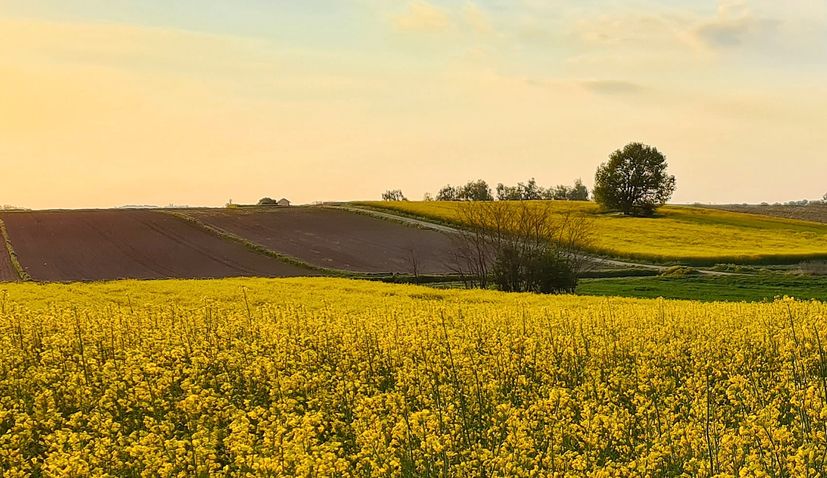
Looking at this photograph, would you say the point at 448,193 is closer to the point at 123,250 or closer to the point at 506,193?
the point at 506,193

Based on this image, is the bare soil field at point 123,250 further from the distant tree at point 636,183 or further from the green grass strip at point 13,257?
the distant tree at point 636,183

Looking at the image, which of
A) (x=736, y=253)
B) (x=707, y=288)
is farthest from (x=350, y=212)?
(x=707, y=288)

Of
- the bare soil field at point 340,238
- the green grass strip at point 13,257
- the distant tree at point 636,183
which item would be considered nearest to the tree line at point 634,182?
the distant tree at point 636,183

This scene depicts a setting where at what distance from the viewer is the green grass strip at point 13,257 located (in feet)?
143

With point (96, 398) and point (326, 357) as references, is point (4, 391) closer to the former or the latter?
point (96, 398)

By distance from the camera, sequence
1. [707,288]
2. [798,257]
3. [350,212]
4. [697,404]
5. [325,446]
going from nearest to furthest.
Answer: [325,446] → [697,404] → [707,288] → [798,257] → [350,212]

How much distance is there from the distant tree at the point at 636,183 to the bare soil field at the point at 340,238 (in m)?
30.1

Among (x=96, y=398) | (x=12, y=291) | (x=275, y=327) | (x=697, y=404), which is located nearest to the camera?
(x=697, y=404)

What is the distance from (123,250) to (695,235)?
4784 centimetres

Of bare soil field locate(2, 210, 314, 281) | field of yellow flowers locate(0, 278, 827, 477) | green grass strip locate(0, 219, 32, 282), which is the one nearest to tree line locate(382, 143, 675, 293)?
bare soil field locate(2, 210, 314, 281)

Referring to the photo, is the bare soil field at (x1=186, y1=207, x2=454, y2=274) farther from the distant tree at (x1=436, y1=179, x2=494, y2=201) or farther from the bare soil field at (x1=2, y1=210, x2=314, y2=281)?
the distant tree at (x1=436, y1=179, x2=494, y2=201)

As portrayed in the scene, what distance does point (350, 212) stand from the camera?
79.4m

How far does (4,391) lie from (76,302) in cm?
1383

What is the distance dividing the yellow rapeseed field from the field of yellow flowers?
3876 centimetres
